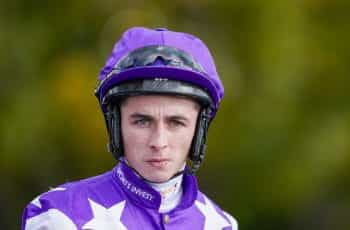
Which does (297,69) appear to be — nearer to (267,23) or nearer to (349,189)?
(267,23)

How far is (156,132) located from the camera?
5.40 m

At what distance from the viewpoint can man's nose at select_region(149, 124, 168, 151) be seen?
5.38 metres

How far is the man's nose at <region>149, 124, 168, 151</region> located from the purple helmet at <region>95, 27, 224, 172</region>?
17 cm

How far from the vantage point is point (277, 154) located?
47.8 ft

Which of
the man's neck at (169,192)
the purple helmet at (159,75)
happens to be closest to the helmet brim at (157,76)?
the purple helmet at (159,75)

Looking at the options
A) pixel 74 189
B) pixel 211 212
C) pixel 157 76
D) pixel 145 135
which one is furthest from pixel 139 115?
pixel 211 212

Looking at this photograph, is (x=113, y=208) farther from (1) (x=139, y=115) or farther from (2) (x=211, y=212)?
(2) (x=211, y=212)

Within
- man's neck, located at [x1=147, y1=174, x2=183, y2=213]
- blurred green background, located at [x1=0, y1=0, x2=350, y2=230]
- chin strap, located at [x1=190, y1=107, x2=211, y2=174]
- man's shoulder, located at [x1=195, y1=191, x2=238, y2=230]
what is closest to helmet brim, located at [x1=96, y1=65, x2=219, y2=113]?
chin strap, located at [x1=190, y1=107, x2=211, y2=174]

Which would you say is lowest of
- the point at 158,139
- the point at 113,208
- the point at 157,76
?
the point at 113,208

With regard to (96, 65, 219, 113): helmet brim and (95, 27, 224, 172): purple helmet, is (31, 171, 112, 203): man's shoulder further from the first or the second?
(96, 65, 219, 113): helmet brim

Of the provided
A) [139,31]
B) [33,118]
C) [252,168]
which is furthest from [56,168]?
[139,31]

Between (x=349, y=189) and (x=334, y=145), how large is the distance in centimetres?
107

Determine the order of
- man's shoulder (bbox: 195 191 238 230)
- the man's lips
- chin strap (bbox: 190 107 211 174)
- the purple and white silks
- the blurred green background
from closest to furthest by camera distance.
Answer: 1. the purple and white silks
2. the man's lips
3. chin strap (bbox: 190 107 211 174)
4. man's shoulder (bbox: 195 191 238 230)
5. the blurred green background

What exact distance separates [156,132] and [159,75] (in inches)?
10.2
